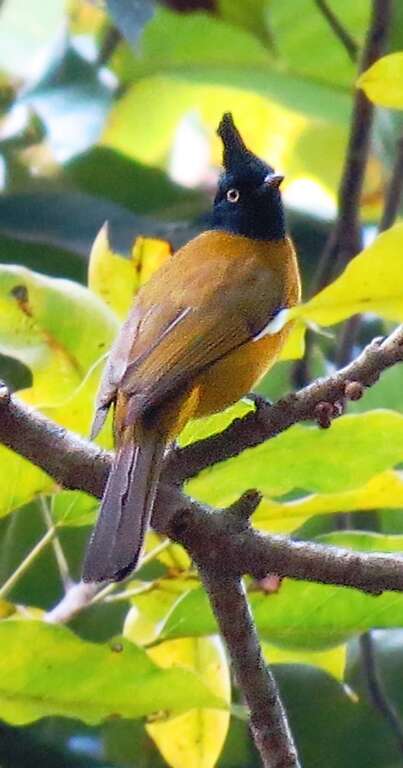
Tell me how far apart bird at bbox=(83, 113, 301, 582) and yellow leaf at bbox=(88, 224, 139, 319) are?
2.0 inches

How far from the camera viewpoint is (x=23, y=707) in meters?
1.42

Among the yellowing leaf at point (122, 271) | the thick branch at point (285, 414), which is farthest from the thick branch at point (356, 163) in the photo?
the thick branch at point (285, 414)

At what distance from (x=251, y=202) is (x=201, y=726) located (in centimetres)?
84

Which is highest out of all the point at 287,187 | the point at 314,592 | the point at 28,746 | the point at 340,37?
the point at 340,37

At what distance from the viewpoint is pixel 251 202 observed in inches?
81.5

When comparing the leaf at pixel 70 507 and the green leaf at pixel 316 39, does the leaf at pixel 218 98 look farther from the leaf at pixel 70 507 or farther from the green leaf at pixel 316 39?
the leaf at pixel 70 507

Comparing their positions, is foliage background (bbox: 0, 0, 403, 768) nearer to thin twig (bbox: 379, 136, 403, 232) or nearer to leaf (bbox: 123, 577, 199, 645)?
leaf (bbox: 123, 577, 199, 645)

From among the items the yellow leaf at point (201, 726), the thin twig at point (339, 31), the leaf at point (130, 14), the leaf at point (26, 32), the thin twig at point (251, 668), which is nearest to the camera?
the thin twig at point (251, 668)

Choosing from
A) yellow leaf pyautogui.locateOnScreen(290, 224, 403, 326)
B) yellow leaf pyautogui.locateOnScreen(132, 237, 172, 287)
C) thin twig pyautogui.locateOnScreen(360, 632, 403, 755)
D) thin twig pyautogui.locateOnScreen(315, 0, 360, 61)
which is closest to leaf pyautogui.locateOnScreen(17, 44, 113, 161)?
thin twig pyautogui.locateOnScreen(315, 0, 360, 61)

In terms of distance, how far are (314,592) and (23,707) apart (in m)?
0.35

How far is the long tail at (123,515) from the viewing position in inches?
45.4

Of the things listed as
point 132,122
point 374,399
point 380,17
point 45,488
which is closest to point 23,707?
point 45,488

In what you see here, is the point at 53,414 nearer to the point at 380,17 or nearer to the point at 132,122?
the point at 380,17

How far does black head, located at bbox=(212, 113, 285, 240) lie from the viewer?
2023 millimetres
